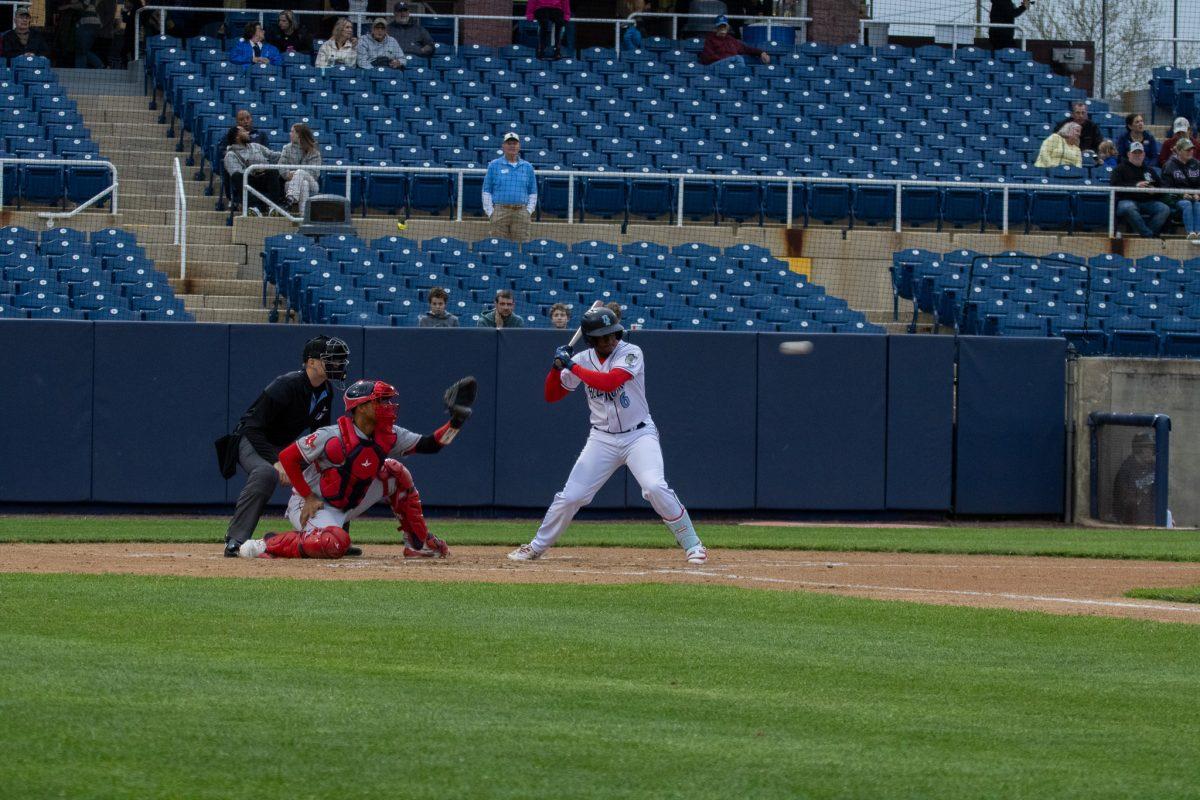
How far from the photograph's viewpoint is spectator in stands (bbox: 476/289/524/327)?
58.0 ft

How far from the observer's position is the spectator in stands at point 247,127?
22312 mm

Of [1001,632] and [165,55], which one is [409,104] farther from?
[1001,632]

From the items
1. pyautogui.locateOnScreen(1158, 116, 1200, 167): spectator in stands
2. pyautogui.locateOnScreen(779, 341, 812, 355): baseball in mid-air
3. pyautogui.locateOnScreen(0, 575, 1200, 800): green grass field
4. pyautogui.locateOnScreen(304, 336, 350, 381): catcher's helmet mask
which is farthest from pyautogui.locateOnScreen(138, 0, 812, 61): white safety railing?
pyautogui.locateOnScreen(0, 575, 1200, 800): green grass field

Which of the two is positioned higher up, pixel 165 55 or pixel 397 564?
pixel 165 55

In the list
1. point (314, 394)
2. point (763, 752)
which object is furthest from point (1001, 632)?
point (314, 394)

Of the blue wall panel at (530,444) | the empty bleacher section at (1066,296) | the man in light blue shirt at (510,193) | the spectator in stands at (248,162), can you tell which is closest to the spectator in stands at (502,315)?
the blue wall panel at (530,444)

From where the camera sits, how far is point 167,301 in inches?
758

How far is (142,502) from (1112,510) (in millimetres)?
10619

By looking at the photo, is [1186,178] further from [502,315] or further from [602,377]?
[602,377]

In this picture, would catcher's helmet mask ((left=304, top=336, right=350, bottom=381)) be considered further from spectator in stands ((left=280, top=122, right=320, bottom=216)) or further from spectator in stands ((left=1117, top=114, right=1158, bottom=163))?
spectator in stands ((left=1117, top=114, right=1158, bottom=163))

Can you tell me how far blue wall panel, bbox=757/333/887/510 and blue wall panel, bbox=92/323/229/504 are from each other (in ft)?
19.1

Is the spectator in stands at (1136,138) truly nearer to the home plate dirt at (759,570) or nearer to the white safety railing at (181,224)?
the home plate dirt at (759,570)

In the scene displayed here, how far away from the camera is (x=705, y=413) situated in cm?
1859

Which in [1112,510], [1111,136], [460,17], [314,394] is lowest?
[1112,510]
